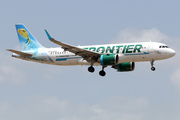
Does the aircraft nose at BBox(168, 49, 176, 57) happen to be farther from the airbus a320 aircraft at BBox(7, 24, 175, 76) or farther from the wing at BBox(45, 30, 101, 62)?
the wing at BBox(45, 30, 101, 62)

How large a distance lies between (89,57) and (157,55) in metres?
9.75

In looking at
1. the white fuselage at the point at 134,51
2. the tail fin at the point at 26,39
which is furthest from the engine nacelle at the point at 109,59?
the tail fin at the point at 26,39

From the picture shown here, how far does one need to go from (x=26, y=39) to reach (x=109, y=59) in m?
16.9

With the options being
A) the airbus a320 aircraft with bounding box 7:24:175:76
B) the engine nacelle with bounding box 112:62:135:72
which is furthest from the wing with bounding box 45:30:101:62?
the engine nacelle with bounding box 112:62:135:72

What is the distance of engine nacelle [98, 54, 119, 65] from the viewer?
50388 millimetres

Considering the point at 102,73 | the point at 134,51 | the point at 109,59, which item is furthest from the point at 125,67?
the point at 109,59

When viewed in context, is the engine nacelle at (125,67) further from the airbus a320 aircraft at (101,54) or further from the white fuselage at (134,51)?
the white fuselage at (134,51)

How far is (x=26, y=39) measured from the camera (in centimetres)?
6034

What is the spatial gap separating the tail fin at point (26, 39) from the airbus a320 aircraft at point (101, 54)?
0.34m

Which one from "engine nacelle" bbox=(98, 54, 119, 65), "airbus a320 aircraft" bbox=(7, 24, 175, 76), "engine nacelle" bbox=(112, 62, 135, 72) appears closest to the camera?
"engine nacelle" bbox=(98, 54, 119, 65)

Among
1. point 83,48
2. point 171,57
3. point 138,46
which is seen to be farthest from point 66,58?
point 171,57

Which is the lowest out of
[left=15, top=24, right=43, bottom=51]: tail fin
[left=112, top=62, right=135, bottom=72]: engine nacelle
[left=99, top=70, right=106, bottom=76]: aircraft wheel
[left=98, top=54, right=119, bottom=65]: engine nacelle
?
[left=99, top=70, right=106, bottom=76]: aircraft wheel

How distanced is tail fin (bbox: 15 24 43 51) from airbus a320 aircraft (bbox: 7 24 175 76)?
1.12 ft

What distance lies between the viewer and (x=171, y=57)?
5116 cm
